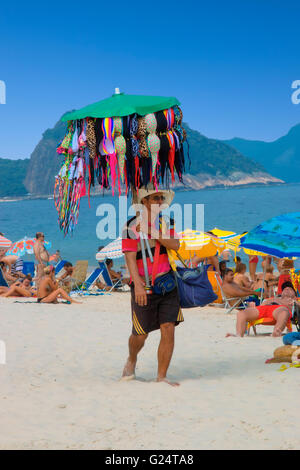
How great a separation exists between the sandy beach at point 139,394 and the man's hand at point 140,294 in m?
0.63

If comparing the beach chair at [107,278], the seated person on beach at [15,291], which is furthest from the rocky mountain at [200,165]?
the seated person on beach at [15,291]

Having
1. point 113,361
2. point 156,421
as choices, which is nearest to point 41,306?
point 113,361

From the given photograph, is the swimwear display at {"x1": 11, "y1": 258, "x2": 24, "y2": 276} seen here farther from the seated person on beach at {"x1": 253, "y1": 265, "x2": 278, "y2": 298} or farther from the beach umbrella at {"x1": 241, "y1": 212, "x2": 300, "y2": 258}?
the beach umbrella at {"x1": 241, "y1": 212, "x2": 300, "y2": 258}

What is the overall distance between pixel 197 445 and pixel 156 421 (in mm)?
486

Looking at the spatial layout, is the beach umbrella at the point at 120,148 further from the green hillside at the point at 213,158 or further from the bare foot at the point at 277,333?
the green hillside at the point at 213,158

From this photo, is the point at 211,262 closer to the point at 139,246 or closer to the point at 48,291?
the point at 48,291

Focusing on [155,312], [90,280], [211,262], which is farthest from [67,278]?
[155,312]

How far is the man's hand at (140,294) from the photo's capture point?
14.4 ft

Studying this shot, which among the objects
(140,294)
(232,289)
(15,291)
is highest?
(140,294)

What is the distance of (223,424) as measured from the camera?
3430 millimetres

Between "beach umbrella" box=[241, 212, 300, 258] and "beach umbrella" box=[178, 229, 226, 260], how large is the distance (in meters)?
4.31

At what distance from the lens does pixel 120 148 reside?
4.58 m

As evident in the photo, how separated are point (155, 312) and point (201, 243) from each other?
7.81m

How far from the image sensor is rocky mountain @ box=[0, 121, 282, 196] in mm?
175250
